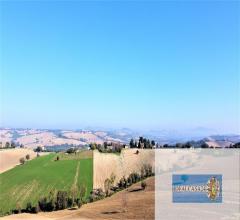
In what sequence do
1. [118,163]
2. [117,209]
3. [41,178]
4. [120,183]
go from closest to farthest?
[117,209] → [120,183] → [41,178] → [118,163]

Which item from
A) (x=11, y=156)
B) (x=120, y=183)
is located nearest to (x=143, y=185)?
(x=120, y=183)

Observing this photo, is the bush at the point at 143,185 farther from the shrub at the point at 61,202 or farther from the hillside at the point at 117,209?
the shrub at the point at 61,202

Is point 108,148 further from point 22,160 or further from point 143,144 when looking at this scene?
point 22,160

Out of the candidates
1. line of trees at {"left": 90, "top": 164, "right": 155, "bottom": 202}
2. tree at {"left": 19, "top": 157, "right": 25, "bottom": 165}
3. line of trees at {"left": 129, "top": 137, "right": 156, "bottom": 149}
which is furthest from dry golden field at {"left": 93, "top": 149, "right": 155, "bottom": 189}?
tree at {"left": 19, "top": 157, "right": 25, "bottom": 165}

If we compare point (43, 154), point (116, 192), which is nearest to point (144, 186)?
point (116, 192)

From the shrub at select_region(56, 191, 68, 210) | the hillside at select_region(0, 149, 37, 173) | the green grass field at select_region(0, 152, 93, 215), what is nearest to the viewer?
the shrub at select_region(56, 191, 68, 210)

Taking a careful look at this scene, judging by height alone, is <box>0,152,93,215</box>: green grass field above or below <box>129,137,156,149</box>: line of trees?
below

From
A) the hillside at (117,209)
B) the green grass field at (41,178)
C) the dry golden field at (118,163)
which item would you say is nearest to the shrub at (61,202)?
the hillside at (117,209)

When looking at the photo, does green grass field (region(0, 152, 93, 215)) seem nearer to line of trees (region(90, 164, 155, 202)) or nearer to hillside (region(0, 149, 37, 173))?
line of trees (region(90, 164, 155, 202))

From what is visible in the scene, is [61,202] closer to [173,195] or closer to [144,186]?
[144,186]
